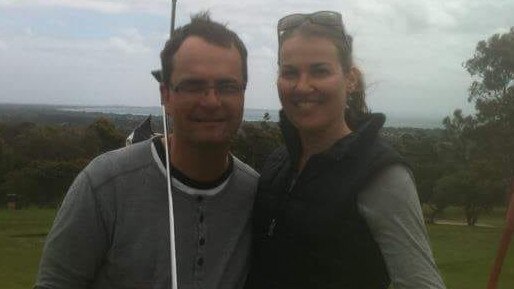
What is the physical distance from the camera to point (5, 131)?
43281mm

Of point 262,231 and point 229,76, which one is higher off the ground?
point 229,76

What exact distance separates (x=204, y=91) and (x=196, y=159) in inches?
8.2

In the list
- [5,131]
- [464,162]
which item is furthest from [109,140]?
[5,131]

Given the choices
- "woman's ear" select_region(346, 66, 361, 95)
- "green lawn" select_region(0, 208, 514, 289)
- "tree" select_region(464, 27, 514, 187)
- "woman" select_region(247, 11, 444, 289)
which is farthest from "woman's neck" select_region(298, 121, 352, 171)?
"tree" select_region(464, 27, 514, 187)

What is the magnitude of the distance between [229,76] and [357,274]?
667 millimetres

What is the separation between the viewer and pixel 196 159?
8.04ft

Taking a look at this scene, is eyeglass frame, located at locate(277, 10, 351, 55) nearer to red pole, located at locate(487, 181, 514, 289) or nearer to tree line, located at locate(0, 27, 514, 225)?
red pole, located at locate(487, 181, 514, 289)

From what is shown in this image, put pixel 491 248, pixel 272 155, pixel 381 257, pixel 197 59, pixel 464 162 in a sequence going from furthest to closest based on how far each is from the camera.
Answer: pixel 464 162, pixel 491 248, pixel 272 155, pixel 197 59, pixel 381 257

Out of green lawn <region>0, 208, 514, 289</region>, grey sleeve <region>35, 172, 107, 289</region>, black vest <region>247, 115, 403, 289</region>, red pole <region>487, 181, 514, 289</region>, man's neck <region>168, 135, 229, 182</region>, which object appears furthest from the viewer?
green lawn <region>0, 208, 514, 289</region>

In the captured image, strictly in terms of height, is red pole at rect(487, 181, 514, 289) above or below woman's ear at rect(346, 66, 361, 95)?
below

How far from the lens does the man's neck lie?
2.45 meters

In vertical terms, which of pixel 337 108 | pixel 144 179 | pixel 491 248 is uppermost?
pixel 337 108

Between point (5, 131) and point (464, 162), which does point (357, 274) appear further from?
point (5, 131)

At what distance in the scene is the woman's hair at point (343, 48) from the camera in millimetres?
2383
